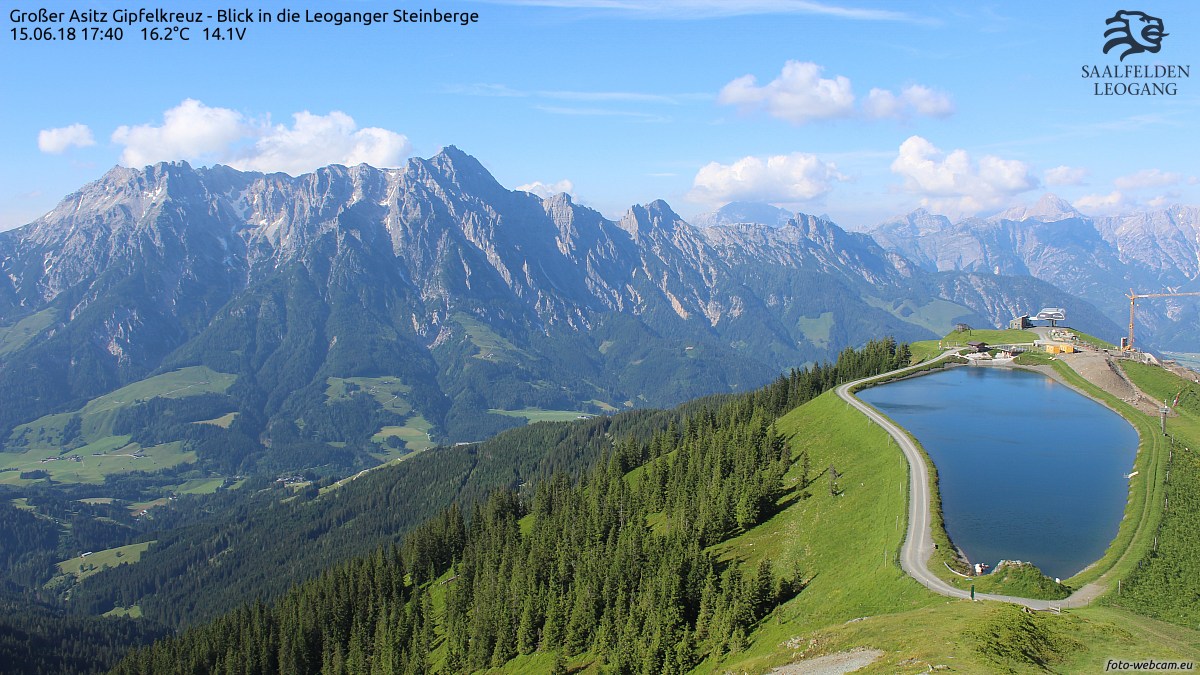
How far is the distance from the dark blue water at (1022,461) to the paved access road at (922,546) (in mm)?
2935

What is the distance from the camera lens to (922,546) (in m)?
77.3

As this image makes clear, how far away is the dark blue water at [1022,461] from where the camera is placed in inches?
3231

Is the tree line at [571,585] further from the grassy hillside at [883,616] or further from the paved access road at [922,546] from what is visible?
the paved access road at [922,546]

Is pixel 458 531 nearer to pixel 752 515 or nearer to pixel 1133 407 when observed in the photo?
pixel 752 515

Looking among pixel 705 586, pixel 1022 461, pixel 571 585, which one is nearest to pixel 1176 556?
pixel 705 586

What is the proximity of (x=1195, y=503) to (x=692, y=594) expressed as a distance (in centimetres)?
5682

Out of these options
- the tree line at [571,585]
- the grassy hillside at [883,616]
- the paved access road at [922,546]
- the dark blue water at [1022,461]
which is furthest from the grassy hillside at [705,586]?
the dark blue water at [1022,461]

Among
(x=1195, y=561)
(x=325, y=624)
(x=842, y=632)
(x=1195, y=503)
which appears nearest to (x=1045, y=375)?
(x=1195, y=503)

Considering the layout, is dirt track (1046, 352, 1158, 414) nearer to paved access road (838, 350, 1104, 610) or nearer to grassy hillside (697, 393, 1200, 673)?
paved access road (838, 350, 1104, 610)

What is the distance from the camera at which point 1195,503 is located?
85.2 m

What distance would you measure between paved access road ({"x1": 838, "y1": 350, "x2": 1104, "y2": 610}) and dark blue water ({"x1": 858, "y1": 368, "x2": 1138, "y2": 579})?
2935 millimetres

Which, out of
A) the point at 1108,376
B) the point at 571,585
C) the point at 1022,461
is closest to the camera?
the point at 571,585

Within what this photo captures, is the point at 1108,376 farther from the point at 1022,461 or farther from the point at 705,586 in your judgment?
the point at 705,586

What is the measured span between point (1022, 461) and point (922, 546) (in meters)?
50.8
